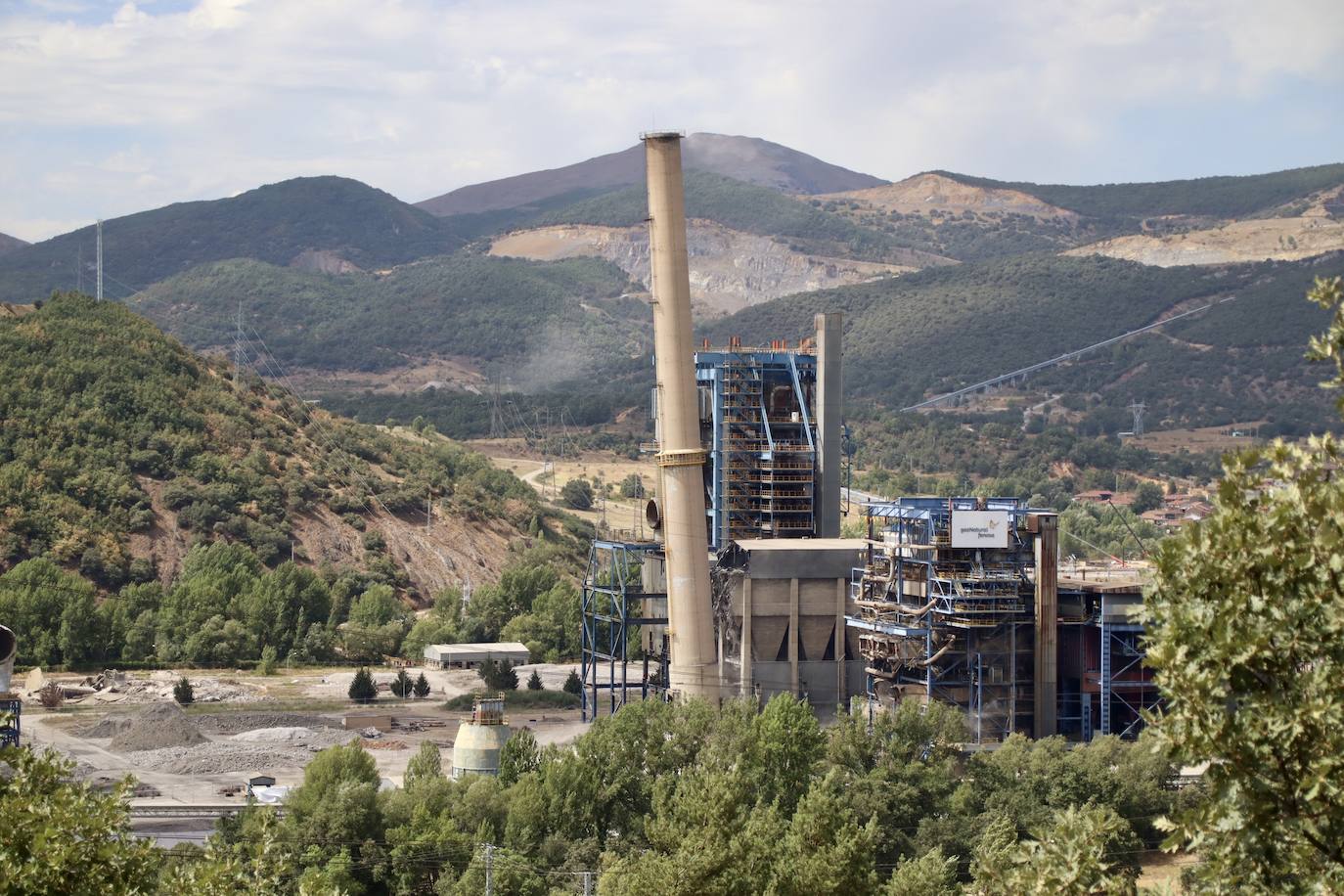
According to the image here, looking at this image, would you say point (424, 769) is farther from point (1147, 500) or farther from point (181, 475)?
point (1147, 500)

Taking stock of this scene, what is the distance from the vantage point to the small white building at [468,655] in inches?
3971

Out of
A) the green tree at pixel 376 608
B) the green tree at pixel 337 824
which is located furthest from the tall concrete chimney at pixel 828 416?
the green tree at pixel 376 608

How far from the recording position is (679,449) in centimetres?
6688

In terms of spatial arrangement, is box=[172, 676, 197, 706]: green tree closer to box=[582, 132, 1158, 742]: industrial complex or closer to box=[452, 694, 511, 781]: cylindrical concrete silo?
box=[582, 132, 1158, 742]: industrial complex

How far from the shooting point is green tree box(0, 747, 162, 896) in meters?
21.0

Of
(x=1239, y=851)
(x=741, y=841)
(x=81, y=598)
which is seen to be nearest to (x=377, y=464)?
(x=81, y=598)

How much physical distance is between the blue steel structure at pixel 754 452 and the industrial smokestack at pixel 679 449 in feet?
26.0

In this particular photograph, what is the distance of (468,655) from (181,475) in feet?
95.2

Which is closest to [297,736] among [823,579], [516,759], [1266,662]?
[823,579]

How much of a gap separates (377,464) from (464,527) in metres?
12.3

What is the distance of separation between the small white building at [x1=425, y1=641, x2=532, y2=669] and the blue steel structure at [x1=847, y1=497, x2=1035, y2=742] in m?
39.5

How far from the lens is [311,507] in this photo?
123m

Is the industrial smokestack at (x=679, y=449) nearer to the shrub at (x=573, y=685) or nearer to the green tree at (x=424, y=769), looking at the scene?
the green tree at (x=424, y=769)

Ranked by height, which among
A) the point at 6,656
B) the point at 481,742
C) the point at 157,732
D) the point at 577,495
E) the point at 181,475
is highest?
the point at 181,475
